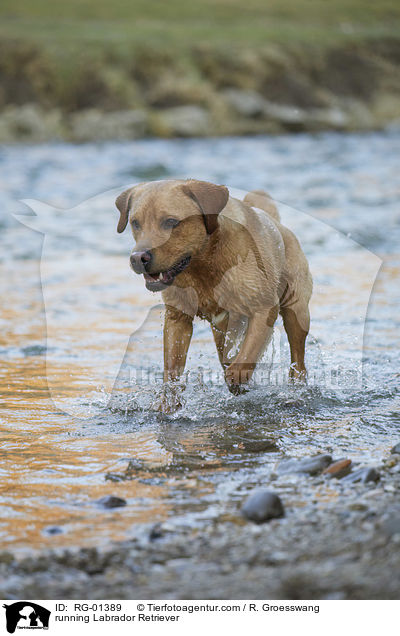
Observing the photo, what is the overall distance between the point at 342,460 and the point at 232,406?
1.57 metres

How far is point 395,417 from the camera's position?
517 centimetres

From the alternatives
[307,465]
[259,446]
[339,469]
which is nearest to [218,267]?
[259,446]

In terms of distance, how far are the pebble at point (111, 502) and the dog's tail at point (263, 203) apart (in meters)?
2.92

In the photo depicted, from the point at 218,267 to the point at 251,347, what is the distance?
0.61 m

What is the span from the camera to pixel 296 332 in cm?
607

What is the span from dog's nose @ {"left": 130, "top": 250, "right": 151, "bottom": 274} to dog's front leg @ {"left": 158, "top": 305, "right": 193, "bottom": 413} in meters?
0.77

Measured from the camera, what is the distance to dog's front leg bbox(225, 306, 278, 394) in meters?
5.41

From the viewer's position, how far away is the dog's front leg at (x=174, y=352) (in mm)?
5512

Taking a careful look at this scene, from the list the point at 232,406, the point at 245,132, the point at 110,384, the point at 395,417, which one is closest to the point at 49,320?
the point at 110,384

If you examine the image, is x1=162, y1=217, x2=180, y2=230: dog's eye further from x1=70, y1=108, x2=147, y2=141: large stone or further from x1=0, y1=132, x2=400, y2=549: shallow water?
x1=70, y1=108, x2=147, y2=141: large stone

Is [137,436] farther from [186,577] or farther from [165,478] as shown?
[186,577]

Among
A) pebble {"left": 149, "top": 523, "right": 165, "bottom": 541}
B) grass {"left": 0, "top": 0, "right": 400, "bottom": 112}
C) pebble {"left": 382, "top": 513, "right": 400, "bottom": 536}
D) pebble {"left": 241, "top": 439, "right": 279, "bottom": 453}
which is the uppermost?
grass {"left": 0, "top": 0, "right": 400, "bottom": 112}
